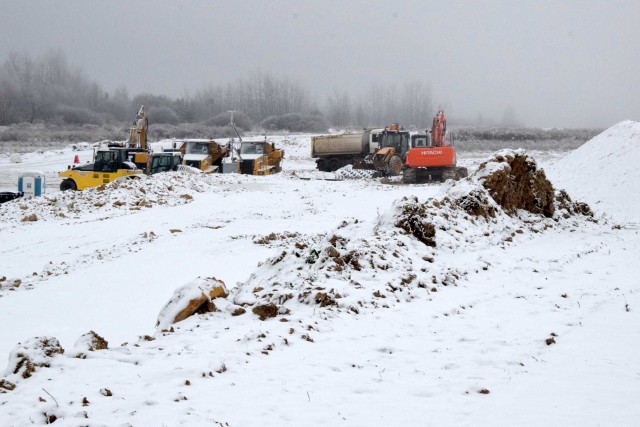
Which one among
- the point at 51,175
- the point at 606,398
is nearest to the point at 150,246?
the point at 606,398

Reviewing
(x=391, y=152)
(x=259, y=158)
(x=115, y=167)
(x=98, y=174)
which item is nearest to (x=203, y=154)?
(x=259, y=158)

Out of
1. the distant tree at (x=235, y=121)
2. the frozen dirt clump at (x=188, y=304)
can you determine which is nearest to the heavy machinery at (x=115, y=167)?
the frozen dirt clump at (x=188, y=304)

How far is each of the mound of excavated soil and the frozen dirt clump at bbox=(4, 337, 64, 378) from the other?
15.3 meters

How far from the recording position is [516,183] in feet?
42.7

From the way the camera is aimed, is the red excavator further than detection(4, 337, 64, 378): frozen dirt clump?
Yes

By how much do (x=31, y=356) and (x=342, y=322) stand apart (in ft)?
10.3

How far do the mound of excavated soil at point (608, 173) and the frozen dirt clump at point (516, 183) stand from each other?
394 cm

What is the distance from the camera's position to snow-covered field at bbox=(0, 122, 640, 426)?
161 inches

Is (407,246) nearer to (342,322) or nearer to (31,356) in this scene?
(342,322)

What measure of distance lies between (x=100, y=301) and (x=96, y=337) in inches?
145

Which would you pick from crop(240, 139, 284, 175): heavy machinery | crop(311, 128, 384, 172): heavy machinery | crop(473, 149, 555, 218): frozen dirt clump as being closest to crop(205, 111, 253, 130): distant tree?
crop(311, 128, 384, 172): heavy machinery

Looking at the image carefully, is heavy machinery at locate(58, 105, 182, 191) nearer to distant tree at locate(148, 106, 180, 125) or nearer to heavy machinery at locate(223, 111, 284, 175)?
heavy machinery at locate(223, 111, 284, 175)

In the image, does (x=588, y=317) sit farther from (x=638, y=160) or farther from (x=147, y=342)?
(x=638, y=160)

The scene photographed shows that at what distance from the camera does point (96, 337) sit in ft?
17.3
